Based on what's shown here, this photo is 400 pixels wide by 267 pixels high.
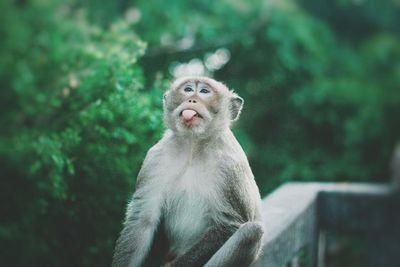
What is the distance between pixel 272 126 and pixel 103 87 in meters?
4.53

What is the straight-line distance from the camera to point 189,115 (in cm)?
305


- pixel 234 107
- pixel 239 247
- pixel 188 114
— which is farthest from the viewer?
pixel 234 107

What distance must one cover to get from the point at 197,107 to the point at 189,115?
10 centimetres

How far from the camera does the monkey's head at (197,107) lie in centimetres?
310

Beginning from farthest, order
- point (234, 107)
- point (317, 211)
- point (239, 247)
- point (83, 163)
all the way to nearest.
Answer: point (317, 211) < point (83, 163) < point (234, 107) < point (239, 247)

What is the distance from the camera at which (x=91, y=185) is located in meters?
3.85

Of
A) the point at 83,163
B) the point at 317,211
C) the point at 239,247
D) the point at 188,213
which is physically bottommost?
the point at 239,247

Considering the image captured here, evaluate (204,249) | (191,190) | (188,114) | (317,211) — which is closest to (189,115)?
(188,114)

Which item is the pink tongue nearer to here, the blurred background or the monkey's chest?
the monkey's chest

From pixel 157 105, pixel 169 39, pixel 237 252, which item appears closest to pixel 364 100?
pixel 169 39

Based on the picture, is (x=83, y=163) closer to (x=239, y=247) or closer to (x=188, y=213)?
(x=188, y=213)

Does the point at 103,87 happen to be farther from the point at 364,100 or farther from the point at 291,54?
the point at 364,100

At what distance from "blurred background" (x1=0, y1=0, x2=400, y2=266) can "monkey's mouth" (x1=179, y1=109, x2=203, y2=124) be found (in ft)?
2.18

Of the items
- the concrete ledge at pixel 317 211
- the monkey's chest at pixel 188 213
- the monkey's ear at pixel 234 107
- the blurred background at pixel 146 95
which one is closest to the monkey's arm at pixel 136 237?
the monkey's chest at pixel 188 213
